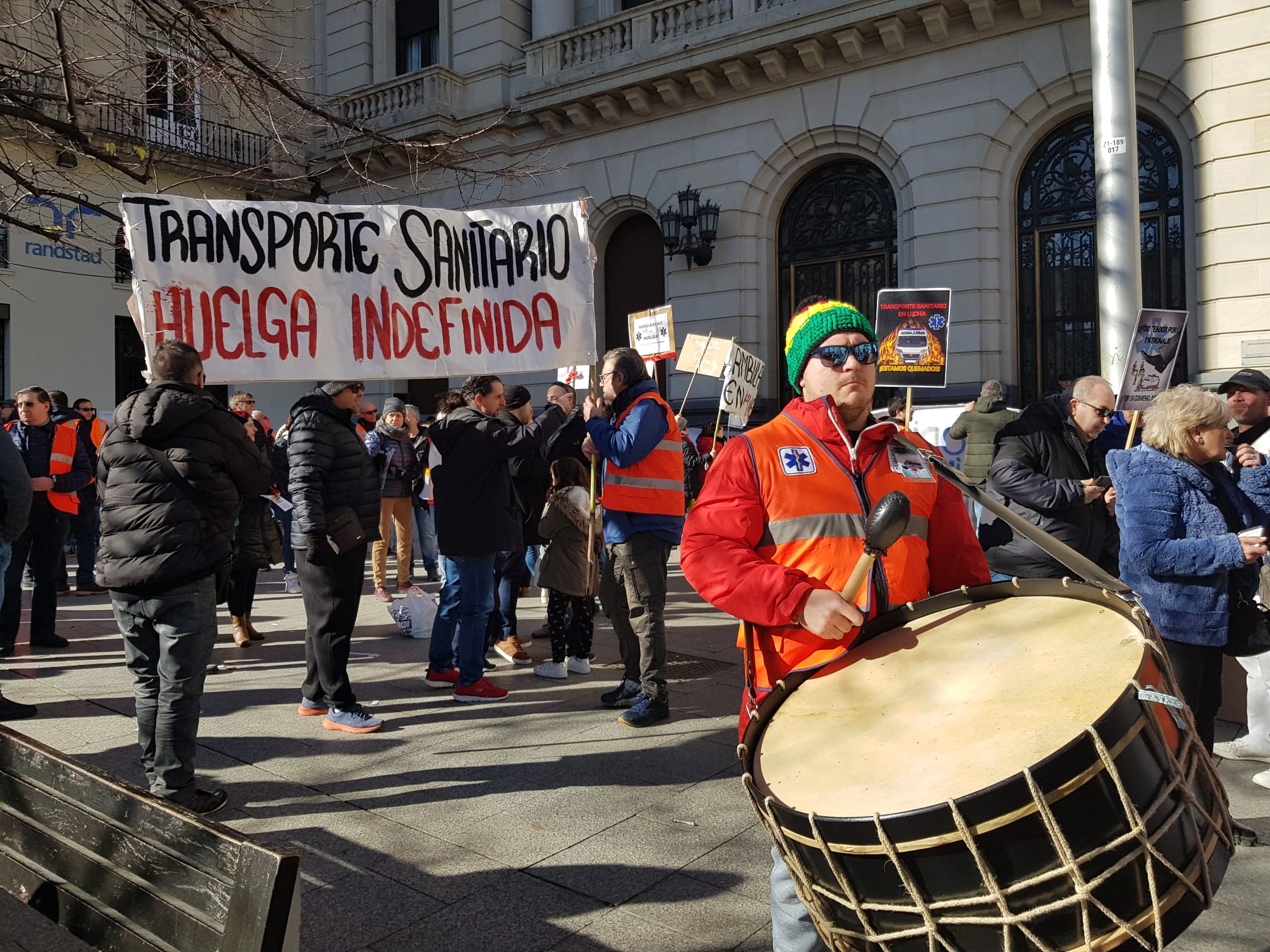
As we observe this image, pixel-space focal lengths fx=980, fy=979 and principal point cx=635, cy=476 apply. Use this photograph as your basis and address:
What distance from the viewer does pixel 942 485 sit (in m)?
2.80

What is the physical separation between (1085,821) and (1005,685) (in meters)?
0.36

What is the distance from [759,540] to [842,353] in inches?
21.5

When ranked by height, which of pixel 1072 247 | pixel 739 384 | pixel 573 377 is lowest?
pixel 739 384

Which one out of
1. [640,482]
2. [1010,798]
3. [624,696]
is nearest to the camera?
[1010,798]

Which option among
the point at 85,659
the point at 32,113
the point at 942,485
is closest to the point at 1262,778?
the point at 942,485

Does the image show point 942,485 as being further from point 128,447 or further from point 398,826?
point 128,447

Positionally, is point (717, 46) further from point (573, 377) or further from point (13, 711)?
point (13, 711)

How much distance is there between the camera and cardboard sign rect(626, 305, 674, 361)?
9.05 m

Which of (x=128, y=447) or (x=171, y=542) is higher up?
(x=128, y=447)

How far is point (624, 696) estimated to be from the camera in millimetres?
5914

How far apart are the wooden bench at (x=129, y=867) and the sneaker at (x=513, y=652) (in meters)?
4.70

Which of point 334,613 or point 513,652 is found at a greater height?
point 334,613

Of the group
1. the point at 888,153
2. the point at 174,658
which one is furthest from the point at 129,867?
the point at 888,153

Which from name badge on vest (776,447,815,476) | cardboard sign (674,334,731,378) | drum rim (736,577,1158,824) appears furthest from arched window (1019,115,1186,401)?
drum rim (736,577,1158,824)
